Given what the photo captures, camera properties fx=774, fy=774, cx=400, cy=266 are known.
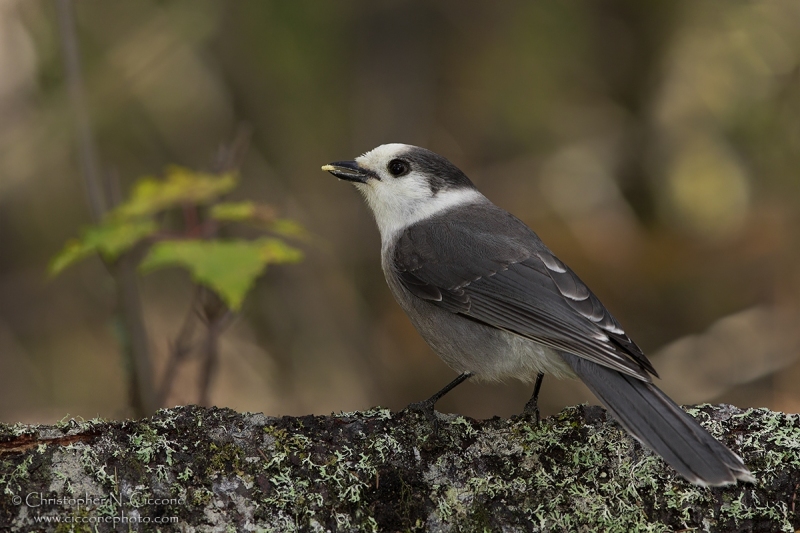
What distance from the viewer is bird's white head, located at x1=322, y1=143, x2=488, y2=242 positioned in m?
4.45

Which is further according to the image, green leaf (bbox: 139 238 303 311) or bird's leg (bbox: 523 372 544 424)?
green leaf (bbox: 139 238 303 311)

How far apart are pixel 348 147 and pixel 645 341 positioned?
130 inches

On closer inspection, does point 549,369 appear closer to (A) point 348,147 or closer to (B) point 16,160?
(A) point 348,147

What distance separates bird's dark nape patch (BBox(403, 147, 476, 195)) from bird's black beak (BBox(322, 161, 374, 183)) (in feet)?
0.84

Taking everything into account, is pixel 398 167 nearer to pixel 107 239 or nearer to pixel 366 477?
pixel 107 239

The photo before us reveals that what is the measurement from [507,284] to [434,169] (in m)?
1.04

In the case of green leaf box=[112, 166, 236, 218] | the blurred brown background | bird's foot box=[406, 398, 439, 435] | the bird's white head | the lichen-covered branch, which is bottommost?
the lichen-covered branch

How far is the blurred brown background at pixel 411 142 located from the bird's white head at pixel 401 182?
156 centimetres

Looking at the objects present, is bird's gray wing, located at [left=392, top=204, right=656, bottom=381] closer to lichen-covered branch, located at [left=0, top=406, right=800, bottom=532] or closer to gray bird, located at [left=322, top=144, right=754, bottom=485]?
gray bird, located at [left=322, top=144, right=754, bottom=485]

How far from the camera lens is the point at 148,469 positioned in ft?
8.93

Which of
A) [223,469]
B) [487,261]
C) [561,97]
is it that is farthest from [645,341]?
[223,469]

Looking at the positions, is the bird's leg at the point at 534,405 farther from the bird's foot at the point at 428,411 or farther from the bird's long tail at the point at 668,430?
the bird's foot at the point at 428,411

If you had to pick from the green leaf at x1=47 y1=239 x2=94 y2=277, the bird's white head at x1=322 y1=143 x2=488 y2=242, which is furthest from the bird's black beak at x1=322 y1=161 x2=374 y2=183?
the green leaf at x1=47 y1=239 x2=94 y2=277

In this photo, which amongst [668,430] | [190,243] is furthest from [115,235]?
[668,430]
